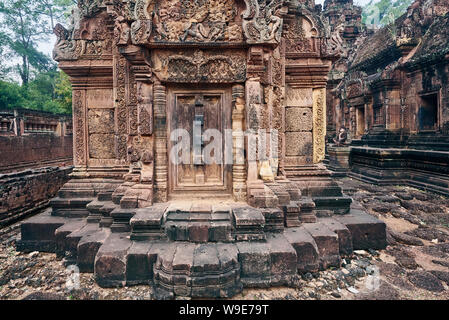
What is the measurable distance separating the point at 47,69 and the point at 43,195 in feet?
107

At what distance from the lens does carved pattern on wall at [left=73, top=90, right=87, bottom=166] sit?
482 cm

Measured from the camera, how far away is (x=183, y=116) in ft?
14.3

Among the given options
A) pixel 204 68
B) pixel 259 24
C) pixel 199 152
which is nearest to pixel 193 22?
pixel 204 68

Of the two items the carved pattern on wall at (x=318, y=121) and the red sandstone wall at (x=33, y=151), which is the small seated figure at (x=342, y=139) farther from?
the red sandstone wall at (x=33, y=151)

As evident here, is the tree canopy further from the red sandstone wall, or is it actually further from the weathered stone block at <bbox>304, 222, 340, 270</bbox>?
the weathered stone block at <bbox>304, 222, 340, 270</bbox>

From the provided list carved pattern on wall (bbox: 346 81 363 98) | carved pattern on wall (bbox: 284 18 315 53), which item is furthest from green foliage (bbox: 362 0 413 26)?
carved pattern on wall (bbox: 284 18 315 53)

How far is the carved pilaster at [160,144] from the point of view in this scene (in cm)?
414

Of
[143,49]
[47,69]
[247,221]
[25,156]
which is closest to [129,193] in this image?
[247,221]

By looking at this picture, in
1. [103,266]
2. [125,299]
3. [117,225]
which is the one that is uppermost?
[117,225]

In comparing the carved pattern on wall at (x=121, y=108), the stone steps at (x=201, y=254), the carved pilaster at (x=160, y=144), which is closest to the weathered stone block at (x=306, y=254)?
the stone steps at (x=201, y=254)

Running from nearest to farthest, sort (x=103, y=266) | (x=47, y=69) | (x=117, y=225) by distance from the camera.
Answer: (x=103, y=266)
(x=117, y=225)
(x=47, y=69)

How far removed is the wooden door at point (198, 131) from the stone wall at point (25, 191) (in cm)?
381

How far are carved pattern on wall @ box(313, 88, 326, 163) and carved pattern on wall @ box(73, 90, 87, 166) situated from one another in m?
4.43
